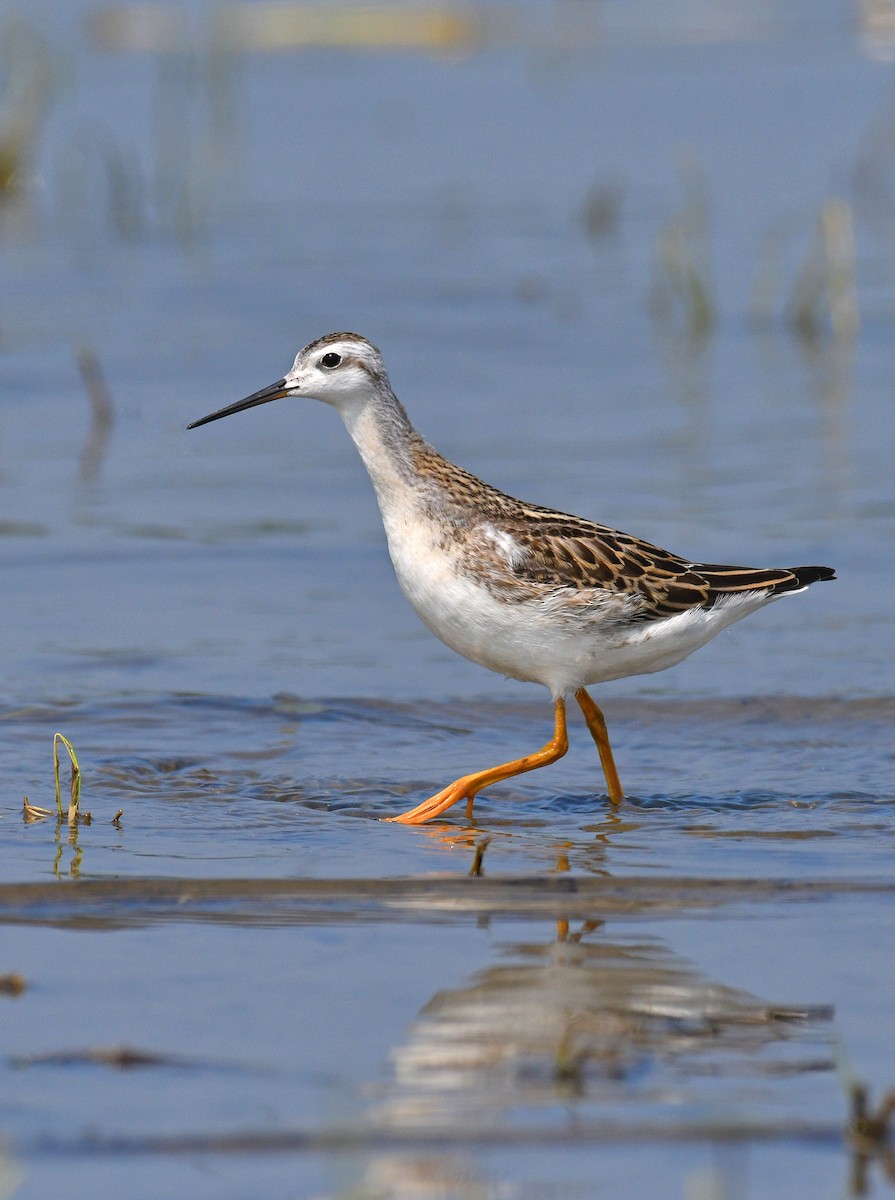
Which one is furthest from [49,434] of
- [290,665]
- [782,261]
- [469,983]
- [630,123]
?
[630,123]

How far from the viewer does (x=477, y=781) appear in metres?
7.49

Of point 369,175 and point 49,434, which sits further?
point 369,175

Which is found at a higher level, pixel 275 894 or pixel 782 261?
pixel 782 261

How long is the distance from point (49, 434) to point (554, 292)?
561 centimetres

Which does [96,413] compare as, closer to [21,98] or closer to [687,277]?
[687,277]

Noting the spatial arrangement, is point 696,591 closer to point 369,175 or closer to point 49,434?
point 49,434

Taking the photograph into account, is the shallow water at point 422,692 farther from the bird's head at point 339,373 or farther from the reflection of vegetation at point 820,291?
the bird's head at point 339,373

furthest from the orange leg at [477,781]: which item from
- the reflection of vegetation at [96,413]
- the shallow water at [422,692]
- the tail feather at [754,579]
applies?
the reflection of vegetation at [96,413]

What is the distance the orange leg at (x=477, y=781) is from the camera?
7.37 m

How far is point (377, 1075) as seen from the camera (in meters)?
4.80

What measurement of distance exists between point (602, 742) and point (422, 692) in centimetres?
139

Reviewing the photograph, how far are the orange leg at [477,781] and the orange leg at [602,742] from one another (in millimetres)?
171

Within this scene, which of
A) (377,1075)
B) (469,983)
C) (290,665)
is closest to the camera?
(377,1075)

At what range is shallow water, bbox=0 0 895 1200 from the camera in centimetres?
466
